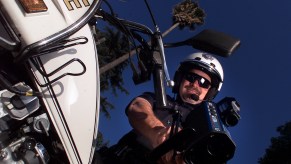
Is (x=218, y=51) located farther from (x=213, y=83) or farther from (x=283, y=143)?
(x=283, y=143)

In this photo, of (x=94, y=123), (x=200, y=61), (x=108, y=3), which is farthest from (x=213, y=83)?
(x=94, y=123)

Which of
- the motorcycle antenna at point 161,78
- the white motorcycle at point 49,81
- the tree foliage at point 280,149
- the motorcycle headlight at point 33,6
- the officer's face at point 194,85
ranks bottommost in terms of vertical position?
the tree foliage at point 280,149

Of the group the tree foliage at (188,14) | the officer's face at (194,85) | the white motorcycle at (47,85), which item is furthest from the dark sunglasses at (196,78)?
the tree foliage at (188,14)

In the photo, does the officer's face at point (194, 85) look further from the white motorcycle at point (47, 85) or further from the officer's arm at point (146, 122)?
the white motorcycle at point (47, 85)

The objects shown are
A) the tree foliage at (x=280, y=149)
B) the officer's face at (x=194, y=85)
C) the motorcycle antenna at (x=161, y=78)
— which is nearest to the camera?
the motorcycle antenna at (x=161, y=78)

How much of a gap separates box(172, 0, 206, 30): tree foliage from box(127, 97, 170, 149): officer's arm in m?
12.9

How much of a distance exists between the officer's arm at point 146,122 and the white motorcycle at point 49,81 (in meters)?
0.49

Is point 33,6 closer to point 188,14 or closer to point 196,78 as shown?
point 196,78

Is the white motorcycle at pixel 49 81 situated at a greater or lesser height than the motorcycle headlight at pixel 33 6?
lesser

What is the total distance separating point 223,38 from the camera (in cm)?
229

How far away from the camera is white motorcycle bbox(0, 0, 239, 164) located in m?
1.96

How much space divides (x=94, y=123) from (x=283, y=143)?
808 inches

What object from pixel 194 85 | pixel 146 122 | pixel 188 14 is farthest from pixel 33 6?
pixel 188 14

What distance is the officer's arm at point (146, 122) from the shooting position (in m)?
2.61
